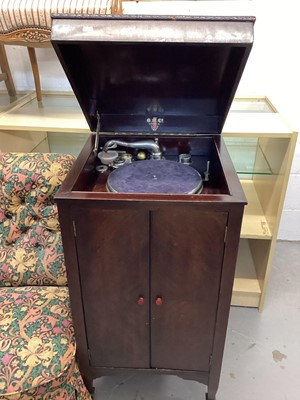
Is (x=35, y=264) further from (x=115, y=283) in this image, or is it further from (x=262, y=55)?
(x=262, y=55)

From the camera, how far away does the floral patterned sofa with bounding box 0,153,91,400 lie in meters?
0.97

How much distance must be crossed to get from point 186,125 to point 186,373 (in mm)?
794

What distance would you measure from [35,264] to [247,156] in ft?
3.36

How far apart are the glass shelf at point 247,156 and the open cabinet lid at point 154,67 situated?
432 millimetres

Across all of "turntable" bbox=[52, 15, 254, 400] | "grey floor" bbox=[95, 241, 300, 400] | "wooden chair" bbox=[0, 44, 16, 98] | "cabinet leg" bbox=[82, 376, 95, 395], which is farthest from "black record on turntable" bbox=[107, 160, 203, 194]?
"wooden chair" bbox=[0, 44, 16, 98]

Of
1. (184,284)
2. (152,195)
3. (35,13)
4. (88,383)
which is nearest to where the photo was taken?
(152,195)

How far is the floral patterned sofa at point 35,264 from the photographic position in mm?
968

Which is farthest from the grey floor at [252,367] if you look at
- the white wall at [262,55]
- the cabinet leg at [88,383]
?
the white wall at [262,55]

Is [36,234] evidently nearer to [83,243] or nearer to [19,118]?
[83,243]

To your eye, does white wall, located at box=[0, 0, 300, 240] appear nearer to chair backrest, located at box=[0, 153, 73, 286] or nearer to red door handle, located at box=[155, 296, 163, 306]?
chair backrest, located at box=[0, 153, 73, 286]

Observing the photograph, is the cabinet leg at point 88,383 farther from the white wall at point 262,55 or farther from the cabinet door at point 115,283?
the white wall at point 262,55

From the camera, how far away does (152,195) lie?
0.80 meters

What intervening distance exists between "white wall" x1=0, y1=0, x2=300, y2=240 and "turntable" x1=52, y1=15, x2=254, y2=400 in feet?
1.97

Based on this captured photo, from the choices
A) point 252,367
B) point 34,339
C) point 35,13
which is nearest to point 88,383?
point 34,339
